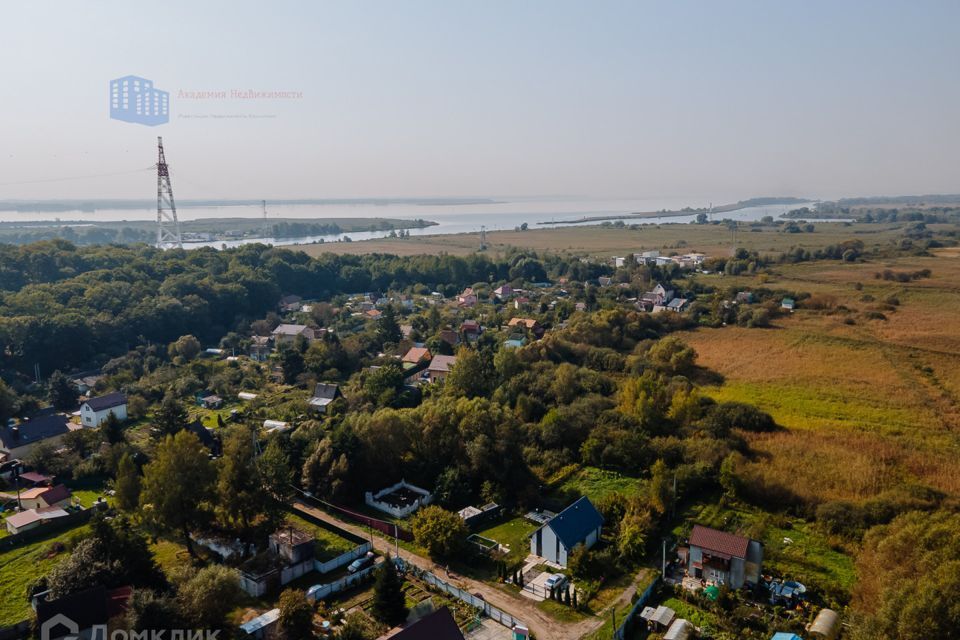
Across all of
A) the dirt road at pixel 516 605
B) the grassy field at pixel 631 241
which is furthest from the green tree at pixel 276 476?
the grassy field at pixel 631 241

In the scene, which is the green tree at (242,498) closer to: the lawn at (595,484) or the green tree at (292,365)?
the lawn at (595,484)

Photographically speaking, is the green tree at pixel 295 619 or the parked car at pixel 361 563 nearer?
the green tree at pixel 295 619

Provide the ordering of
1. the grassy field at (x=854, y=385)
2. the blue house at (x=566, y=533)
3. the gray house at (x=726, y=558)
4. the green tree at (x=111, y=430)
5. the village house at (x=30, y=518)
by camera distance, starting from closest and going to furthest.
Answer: the gray house at (x=726, y=558) → the blue house at (x=566, y=533) → the village house at (x=30, y=518) → the grassy field at (x=854, y=385) → the green tree at (x=111, y=430)

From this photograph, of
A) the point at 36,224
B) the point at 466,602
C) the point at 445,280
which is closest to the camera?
the point at 466,602

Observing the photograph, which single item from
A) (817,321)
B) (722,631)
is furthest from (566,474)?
(817,321)

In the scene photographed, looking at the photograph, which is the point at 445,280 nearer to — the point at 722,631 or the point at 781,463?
the point at 781,463

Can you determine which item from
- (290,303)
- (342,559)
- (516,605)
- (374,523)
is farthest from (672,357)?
(290,303)
